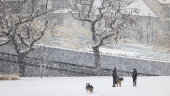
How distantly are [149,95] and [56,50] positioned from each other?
2512 cm

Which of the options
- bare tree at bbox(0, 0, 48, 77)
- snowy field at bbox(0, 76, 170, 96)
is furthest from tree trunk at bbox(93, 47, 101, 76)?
snowy field at bbox(0, 76, 170, 96)

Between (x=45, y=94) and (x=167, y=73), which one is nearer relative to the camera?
(x=45, y=94)

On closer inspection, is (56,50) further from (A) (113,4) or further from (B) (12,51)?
(A) (113,4)

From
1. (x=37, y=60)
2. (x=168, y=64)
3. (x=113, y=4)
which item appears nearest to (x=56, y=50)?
(x=37, y=60)

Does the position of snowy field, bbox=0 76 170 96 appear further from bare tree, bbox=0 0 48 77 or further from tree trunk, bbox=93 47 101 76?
tree trunk, bbox=93 47 101 76

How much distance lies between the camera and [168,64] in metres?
45.4

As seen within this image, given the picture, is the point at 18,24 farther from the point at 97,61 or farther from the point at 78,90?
the point at 78,90

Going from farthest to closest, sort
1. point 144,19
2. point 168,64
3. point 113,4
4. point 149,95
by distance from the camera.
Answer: point 144,19
point 168,64
point 113,4
point 149,95

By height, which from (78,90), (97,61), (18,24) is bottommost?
(97,61)

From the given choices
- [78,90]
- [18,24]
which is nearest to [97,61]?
[18,24]

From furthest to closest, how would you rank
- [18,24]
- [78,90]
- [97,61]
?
[97,61] → [18,24] → [78,90]

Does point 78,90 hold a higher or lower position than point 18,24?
lower

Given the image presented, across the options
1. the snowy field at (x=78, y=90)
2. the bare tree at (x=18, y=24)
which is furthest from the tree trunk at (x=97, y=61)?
the snowy field at (x=78, y=90)

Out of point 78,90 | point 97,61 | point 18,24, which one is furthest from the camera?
point 97,61
